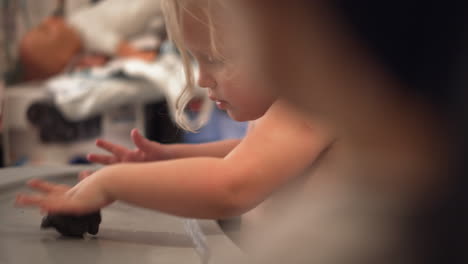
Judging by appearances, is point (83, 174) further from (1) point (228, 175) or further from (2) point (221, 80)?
(1) point (228, 175)

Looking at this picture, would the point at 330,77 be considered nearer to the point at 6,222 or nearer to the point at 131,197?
the point at 131,197

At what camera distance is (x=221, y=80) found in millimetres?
557

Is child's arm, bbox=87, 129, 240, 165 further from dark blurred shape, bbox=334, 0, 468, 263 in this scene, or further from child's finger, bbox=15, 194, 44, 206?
dark blurred shape, bbox=334, 0, 468, 263

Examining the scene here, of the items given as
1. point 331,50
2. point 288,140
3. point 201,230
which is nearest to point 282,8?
point 331,50

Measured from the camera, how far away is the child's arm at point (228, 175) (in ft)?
1.21

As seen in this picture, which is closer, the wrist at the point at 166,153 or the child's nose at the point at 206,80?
the child's nose at the point at 206,80

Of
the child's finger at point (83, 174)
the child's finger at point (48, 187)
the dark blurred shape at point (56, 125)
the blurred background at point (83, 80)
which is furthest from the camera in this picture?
the dark blurred shape at point (56, 125)

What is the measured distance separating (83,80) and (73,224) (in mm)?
2030

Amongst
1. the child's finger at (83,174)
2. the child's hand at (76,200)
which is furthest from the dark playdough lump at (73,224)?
the child's finger at (83,174)

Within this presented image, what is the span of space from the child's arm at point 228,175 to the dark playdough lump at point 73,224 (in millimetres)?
52

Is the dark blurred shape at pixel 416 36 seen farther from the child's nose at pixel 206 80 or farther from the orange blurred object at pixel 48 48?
the orange blurred object at pixel 48 48

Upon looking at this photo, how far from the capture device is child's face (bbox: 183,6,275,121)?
20.5 inches

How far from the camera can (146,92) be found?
231 centimetres

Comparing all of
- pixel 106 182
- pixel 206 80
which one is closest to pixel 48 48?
pixel 206 80
